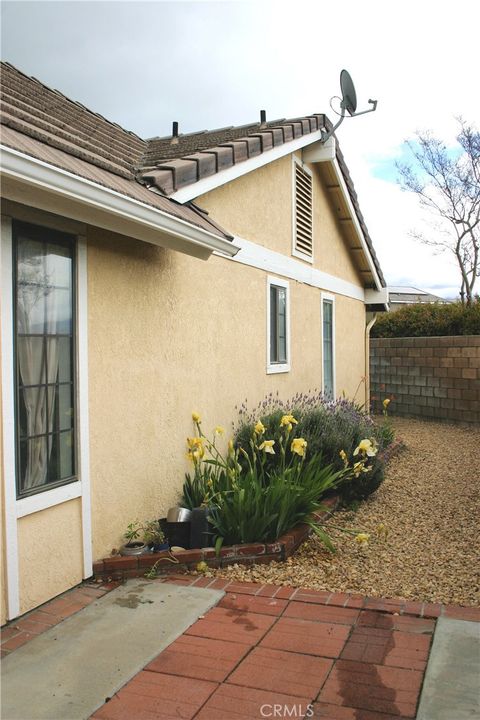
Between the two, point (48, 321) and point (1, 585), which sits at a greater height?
point (48, 321)

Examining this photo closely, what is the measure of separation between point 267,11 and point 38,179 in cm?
525

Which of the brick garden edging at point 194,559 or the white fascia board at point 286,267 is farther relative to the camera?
the white fascia board at point 286,267

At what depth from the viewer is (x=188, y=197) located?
571 cm

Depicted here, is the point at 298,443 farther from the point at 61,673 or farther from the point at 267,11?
the point at 267,11

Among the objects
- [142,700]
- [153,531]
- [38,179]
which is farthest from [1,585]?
[38,179]

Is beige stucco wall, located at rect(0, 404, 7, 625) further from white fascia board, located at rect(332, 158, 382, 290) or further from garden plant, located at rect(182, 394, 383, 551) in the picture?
white fascia board, located at rect(332, 158, 382, 290)

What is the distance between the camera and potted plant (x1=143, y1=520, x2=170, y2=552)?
5027mm

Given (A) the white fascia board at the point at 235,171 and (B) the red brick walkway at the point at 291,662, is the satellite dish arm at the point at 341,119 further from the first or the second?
(B) the red brick walkway at the point at 291,662

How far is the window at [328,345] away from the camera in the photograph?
36.2 feet

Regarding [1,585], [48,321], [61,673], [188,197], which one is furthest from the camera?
[188,197]

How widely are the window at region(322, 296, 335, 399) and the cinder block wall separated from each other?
14.8ft

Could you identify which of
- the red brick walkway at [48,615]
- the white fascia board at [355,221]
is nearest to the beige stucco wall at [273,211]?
the white fascia board at [355,221]

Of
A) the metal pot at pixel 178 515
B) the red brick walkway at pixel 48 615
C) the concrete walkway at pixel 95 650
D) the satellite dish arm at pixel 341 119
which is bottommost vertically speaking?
the concrete walkway at pixel 95 650

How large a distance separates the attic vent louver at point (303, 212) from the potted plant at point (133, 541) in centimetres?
549
